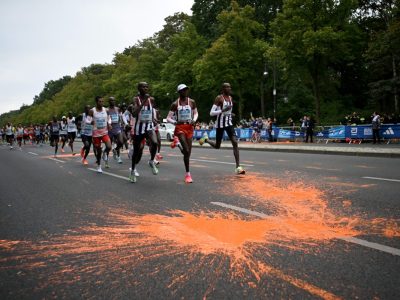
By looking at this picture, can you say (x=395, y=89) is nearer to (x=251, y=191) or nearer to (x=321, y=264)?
(x=251, y=191)

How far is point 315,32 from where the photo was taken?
33562 millimetres

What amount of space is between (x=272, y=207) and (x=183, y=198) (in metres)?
1.55

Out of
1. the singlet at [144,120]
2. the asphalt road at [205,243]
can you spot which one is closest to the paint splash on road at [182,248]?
the asphalt road at [205,243]

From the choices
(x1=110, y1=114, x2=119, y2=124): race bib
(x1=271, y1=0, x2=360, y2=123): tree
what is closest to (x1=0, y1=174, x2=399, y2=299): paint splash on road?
(x1=110, y1=114, x2=119, y2=124): race bib

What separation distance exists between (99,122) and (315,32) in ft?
87.3

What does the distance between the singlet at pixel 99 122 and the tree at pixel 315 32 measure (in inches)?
1019

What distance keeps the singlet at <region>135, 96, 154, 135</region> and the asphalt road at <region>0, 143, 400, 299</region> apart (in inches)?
80.8

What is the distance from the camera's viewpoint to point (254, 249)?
12.4ft

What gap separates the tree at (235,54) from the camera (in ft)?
137

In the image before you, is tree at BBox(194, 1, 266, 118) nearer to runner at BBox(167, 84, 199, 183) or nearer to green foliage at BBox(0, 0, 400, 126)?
green foliage at BBox(0, 0, 400, 126)

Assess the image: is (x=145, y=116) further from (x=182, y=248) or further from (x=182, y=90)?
(x=182, y=248)

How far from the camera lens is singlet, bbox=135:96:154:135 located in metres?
9.21

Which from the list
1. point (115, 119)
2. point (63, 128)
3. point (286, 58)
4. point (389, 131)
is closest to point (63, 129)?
point (63, 128)

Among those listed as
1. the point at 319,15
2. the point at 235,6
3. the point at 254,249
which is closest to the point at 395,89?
the point at 319,15
